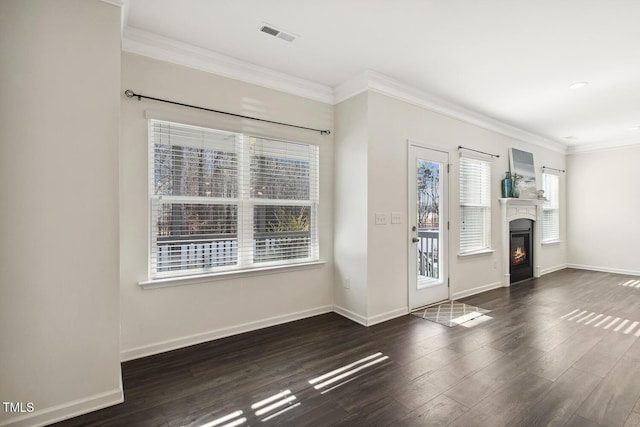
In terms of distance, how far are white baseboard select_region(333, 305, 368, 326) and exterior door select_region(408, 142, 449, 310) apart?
768mm

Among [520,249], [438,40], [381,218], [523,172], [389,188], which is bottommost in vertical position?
[520,249]

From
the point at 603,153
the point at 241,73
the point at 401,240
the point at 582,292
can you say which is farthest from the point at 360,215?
the point at 603,153

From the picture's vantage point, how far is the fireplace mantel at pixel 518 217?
5.29m

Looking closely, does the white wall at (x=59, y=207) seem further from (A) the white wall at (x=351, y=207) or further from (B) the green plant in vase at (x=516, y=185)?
(B) the green plant in vase at (x=516, y=185)

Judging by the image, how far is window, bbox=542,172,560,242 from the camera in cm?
658

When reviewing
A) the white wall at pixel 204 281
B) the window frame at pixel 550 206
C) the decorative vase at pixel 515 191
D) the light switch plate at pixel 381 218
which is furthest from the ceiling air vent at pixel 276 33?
the window frame at pixel 550 206

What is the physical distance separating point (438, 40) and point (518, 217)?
405cm

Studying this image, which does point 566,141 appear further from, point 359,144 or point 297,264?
point 297,264

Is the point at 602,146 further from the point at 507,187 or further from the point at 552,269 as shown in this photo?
the point at 507,187

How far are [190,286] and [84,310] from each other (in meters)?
0.99

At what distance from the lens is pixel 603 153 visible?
666 centimetres

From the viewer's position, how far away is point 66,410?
76.2 inches

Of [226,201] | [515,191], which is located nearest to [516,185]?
[515,191]

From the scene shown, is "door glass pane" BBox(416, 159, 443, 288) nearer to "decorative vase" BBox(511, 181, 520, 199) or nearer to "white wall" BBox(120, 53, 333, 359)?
"white wall" BBox(120, 53, 333, 359)
